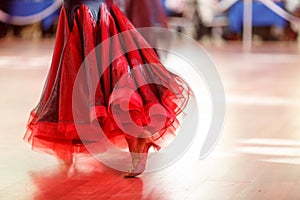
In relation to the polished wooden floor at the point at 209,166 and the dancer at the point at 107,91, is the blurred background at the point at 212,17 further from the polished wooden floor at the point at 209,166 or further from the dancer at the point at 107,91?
the dancer at the point at 107,91

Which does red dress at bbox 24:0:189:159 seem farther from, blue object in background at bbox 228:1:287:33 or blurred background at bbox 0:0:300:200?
blue object in background at bbox 228:1:287:33

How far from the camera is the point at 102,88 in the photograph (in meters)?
3.33

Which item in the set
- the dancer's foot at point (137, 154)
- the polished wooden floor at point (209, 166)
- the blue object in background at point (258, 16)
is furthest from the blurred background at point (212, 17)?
the dancer's foot at point (137, 154)

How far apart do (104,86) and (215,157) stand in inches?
29.3

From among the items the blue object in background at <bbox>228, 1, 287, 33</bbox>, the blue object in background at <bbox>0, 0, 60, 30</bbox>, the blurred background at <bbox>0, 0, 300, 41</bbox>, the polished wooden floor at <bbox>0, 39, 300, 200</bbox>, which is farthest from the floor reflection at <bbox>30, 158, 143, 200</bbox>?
the blue object in background at <bbox>0, 0, 60, 30</bbox>

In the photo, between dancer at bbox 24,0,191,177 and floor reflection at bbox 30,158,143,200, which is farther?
dancer at bbox 24,0,191,177

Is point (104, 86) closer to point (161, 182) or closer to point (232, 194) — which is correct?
point (161, 182)

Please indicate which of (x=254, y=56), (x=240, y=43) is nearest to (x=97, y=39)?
(x=254, y=56)

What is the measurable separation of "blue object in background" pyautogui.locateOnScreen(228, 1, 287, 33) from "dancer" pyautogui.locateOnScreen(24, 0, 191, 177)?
799 cm

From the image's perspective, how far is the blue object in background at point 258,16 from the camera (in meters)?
11.2

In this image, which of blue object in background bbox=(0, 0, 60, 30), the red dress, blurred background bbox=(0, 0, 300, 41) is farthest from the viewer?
blue object in background bbox=(0, 0, 60, 30)

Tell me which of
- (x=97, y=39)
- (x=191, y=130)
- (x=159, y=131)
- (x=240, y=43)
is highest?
(x=97, y=39)

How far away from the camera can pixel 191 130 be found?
442 centimetres

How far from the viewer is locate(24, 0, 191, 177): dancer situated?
10.7 feet
